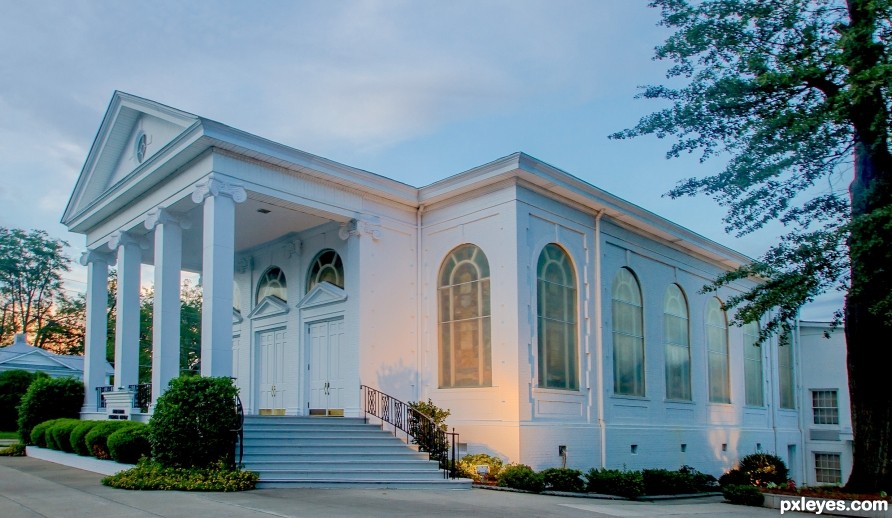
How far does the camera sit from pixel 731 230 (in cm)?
1565

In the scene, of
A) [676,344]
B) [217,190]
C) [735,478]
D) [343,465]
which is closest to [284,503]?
[343,465]

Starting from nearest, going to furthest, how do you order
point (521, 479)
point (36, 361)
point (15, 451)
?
point (521, 479) → point (15, 451) → point (36, 361)

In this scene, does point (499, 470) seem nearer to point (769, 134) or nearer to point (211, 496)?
point (211, 496)

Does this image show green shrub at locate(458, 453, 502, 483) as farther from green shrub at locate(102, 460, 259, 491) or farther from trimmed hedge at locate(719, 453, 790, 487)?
trimmed hedge at locate(719, 453, 790, 487)

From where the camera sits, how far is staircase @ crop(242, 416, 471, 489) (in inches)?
521

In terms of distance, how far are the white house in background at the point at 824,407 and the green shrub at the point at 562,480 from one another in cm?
1899

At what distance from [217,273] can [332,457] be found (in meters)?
4.25

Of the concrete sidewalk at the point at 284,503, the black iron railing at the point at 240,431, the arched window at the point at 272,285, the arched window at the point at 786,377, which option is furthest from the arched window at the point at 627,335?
the arched window at the point at 786,377

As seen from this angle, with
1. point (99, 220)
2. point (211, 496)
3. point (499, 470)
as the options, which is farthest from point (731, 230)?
point (99, 220)

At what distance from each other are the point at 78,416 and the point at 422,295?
33.4ft

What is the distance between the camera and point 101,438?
15.9m

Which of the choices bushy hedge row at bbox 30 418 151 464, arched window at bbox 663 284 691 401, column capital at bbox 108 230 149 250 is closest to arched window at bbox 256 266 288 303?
column capital at bbox 108 230 149 250

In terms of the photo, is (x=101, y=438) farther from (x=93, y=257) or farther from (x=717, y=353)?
(x=717, y=353)

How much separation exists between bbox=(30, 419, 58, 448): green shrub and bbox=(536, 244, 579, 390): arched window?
1228cm
